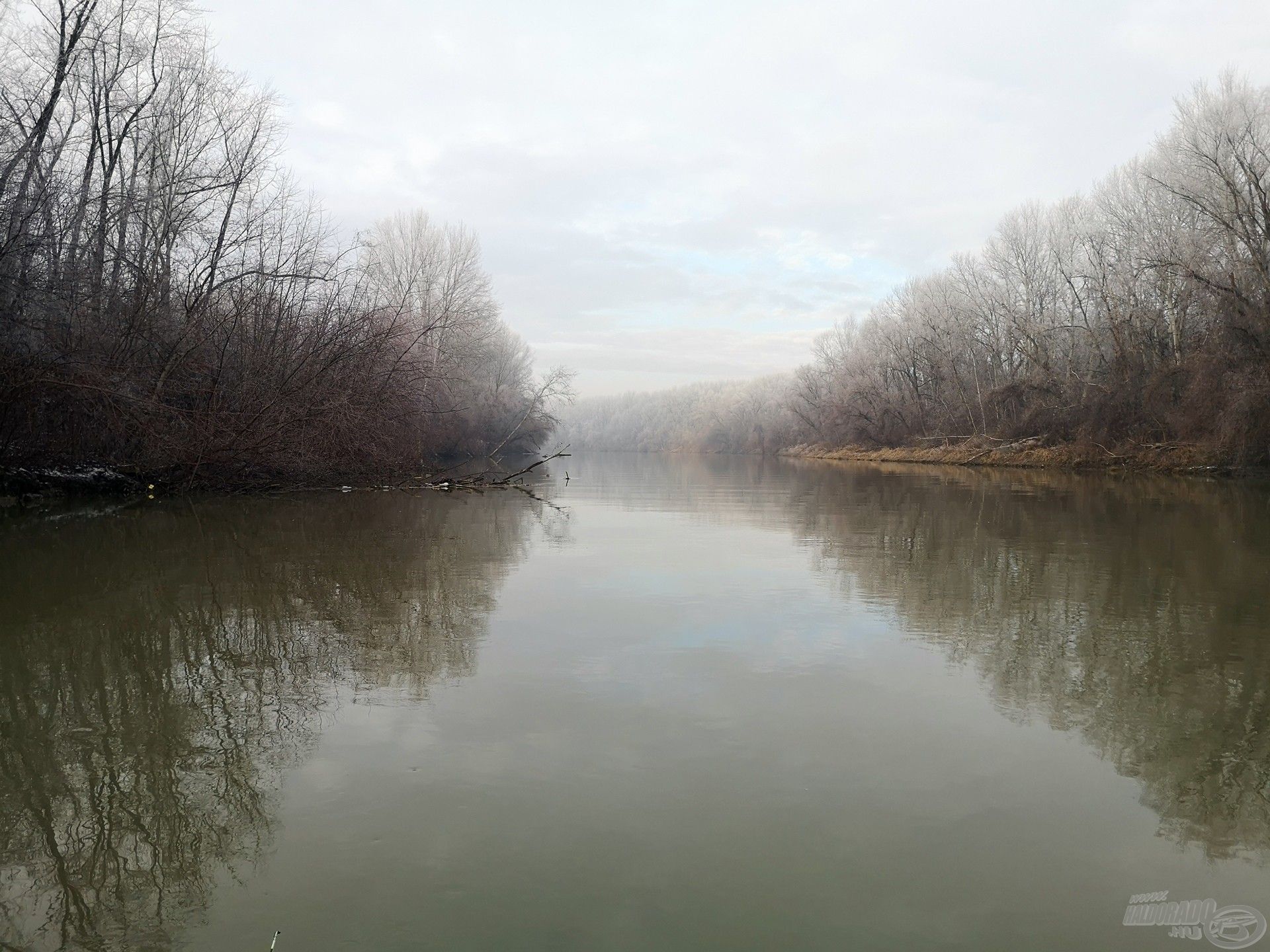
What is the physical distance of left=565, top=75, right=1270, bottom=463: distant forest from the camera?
23.2m

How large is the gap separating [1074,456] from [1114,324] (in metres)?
5.35

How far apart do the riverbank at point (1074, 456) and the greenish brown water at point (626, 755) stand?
2033 cm

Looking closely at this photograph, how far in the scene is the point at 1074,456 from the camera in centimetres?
3014

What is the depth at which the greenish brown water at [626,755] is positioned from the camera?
2.39 metres

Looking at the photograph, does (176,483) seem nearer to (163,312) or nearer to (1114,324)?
(163,312)

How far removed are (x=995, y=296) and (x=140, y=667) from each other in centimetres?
4390

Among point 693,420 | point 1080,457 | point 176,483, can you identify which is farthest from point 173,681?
point 693,420

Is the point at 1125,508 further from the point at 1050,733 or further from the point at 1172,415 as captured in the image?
the point at 1172,415

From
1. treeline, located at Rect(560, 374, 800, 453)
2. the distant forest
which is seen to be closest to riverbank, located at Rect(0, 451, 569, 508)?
the distant forest

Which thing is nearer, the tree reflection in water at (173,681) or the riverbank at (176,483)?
the tree reflection in water at (173,681)

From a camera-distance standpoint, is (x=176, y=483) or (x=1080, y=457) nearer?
(x=176, y=483)

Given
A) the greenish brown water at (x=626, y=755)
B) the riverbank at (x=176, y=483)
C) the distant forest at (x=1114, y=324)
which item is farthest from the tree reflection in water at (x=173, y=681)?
the distant forest at (x=1114, y=324)

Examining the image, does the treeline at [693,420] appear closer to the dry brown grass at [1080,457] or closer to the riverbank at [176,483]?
the dry brown grass at [1080,457]

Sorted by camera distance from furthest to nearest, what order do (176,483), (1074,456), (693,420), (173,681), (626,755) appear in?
A: (693,420), (1074,456), (176,483), (173,681), (626,755)
